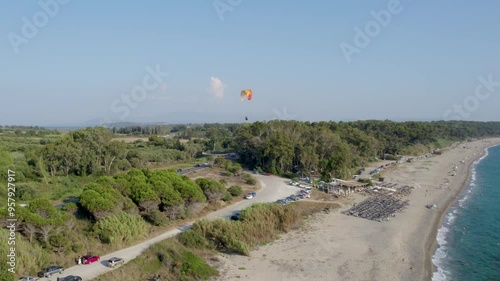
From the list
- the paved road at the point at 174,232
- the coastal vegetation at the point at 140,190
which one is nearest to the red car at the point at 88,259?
the paved road at the point at 174,232

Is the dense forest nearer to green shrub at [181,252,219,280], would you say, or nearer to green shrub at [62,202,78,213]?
green shrub at [62,202,78,213]

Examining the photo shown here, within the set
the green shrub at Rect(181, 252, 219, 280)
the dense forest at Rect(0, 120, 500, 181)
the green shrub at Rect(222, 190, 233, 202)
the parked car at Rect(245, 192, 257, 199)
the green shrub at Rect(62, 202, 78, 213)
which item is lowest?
the green shrub at Rect(181, 252, 219, 280)

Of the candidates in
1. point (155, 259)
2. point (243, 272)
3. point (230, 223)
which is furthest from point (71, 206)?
point (243, 272)

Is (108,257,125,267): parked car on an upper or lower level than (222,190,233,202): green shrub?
lower

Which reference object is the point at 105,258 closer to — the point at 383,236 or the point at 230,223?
the point at 230,223

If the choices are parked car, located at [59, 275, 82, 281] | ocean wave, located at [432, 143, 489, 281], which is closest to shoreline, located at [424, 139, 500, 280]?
ocean wave, located at [432, 143, 489, 281]

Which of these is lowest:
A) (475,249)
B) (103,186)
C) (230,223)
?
(475,249)

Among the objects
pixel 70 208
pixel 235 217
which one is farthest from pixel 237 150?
pixel 70 208
